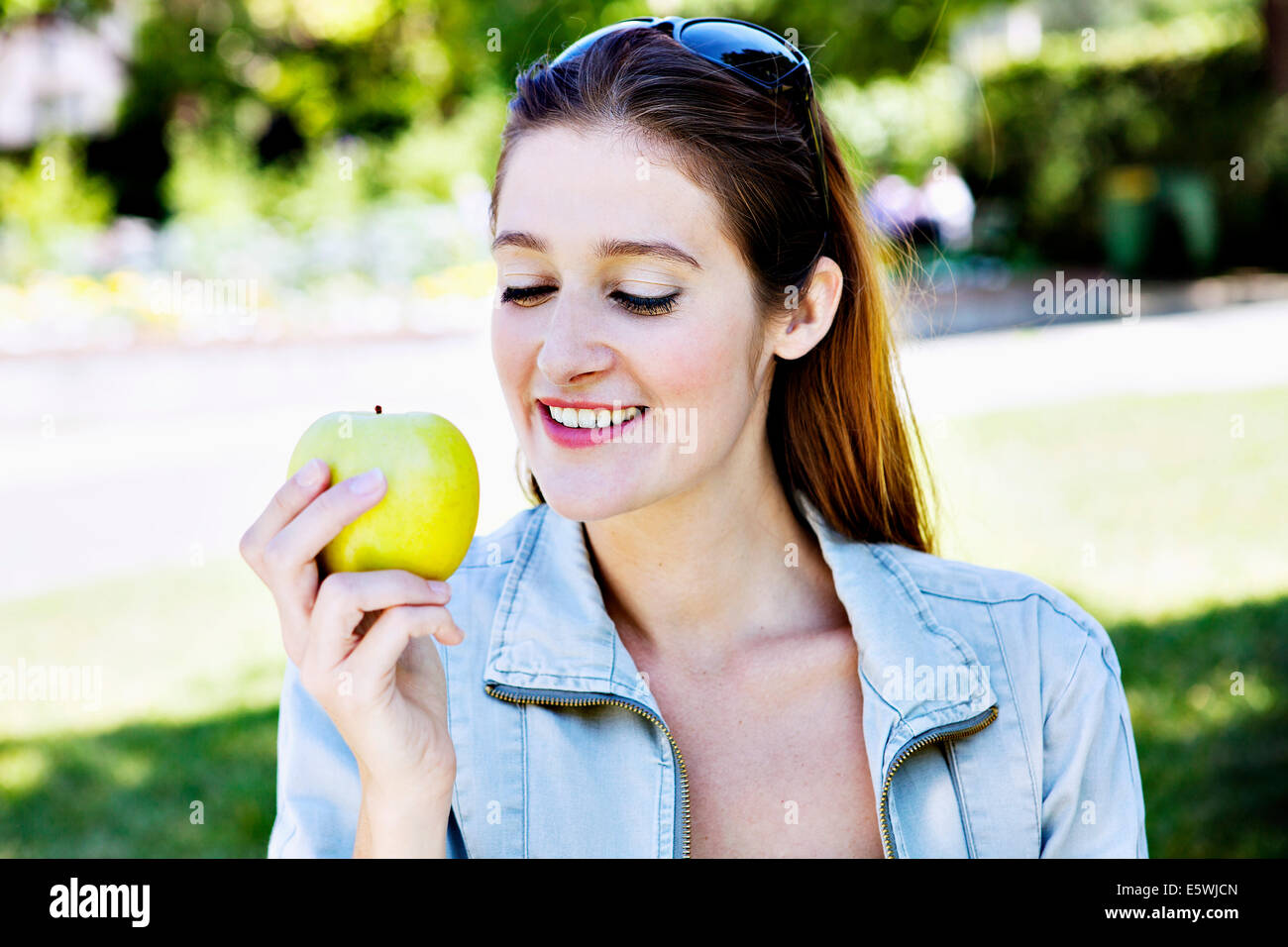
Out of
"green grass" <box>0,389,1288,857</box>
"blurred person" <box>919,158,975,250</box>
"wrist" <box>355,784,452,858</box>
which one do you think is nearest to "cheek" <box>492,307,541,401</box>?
"wrist" <box>355,784,452,858</box>

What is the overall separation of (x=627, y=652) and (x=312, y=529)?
78 centimetres

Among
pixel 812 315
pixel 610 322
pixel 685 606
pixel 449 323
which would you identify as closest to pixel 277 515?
pixel 610 322

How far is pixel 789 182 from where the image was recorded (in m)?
2.40

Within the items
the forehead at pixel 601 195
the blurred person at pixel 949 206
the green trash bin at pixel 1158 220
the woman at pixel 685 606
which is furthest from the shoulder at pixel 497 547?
the green trash bin at pixel 1158 220

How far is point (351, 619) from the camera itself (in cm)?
176

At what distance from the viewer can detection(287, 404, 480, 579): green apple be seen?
190cm

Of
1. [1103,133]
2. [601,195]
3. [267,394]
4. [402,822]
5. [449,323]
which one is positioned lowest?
[402,822]

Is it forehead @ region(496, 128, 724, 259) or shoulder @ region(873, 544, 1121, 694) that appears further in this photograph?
shoulder @ region(873, 544, 1121, 694)

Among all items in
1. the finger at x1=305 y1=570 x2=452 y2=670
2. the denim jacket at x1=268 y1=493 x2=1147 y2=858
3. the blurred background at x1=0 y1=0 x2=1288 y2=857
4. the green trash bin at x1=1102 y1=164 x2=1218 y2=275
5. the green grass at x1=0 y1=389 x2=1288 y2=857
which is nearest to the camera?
the finger at x1=305 y1=570 x2=452 y2=670

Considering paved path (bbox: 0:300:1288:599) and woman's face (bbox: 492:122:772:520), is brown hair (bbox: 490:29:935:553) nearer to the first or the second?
woman's face (bbox: 492:122:772:520)

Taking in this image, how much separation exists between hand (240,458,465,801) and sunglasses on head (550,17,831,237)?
1.04 meters

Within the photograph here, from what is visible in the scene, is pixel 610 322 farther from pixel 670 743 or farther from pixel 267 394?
pixel 267 394

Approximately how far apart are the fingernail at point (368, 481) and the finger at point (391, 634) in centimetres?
18
